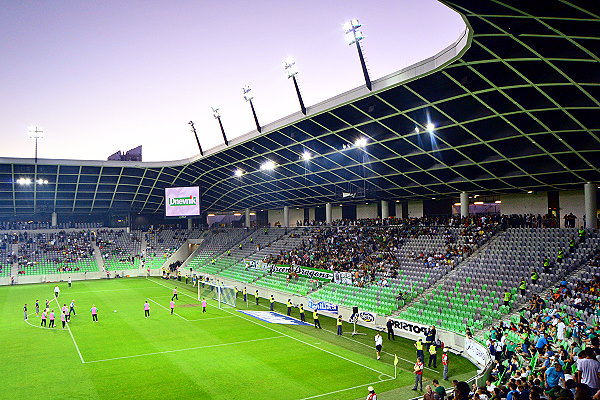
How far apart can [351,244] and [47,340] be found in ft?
95.5

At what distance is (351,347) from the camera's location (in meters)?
26.9

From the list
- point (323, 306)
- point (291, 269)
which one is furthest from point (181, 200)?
point (323, 306)

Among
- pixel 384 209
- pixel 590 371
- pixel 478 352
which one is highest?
pixel 384 209

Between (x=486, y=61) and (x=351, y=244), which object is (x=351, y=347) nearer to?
(x=486, y=61)

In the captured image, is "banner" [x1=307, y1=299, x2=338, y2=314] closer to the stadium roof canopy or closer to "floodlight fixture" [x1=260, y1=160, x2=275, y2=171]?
the stadium roof canopy

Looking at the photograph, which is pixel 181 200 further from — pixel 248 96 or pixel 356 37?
pixel 356 37

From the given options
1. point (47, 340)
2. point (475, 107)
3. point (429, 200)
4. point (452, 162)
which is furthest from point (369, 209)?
point (47, 340)

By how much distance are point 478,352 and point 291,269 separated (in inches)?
1069

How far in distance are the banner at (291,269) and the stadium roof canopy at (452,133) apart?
30.9 feet

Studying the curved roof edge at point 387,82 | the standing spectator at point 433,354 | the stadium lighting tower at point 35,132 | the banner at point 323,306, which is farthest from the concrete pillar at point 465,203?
the stadium lighting tower at point 35,132

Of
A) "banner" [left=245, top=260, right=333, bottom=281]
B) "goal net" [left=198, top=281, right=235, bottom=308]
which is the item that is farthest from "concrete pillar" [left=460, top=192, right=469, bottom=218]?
"goal net" [left=198, top=281, right=235, bottom=308]

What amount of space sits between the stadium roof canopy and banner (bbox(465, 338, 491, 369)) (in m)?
13.4

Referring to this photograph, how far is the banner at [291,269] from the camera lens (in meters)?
43.2

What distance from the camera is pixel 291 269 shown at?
48.7 m
